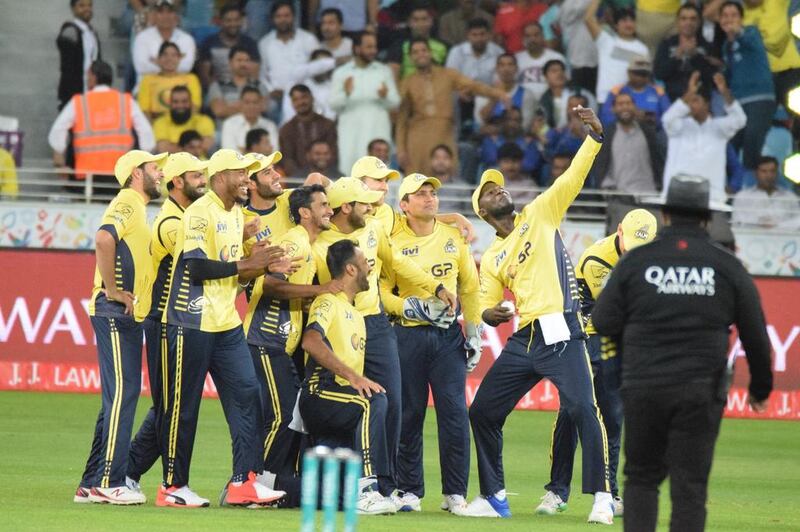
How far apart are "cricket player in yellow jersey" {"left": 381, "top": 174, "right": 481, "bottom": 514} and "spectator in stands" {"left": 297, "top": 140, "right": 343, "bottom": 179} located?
8.98m

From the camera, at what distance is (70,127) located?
2131 cm

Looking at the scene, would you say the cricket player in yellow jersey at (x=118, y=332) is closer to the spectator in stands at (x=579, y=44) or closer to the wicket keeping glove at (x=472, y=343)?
the wicket keeping glove at (x=472, y=343)

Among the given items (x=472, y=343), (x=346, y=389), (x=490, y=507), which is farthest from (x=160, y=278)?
(x=490, y=507)

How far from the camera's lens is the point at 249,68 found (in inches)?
875

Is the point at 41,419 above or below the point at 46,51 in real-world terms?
below

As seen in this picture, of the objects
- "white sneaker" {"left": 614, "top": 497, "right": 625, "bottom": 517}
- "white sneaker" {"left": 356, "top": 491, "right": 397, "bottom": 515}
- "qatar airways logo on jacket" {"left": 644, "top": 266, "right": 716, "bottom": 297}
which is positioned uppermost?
"qatar airways logo on jacket" {"left": 644, "top": 266, "right": 716, "bottom": 297}

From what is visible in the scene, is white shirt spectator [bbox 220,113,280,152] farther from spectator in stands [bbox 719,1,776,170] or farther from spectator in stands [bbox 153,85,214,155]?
spectator in stands [bbox 719,1,776,170]

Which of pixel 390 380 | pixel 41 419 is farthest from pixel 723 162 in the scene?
pixel 390 380

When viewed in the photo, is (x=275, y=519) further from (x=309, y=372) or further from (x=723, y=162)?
(x=723, y=162)

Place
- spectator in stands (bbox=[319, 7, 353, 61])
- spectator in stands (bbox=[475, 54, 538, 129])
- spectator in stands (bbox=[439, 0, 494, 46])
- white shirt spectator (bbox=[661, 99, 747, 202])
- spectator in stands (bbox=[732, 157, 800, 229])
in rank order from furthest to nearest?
spectator in stands (bbox=[439, 0, 494, 46])
spectator in stands (bbox=[319, 7, 353, 61])
spectator in stands (bbox=[475, 54, 538, 129])
white shirt spectator (bbox=[661, 99, 747, 202])
spectator in stands (bbox=[732, 157, 800, 229])

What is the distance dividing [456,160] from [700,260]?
13.9 meters

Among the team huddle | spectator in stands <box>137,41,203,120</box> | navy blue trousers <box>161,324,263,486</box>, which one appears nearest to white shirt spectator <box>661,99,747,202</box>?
spectator in stands <box>137,41,203,120</box>

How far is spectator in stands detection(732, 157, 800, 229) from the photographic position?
21156 millimetres

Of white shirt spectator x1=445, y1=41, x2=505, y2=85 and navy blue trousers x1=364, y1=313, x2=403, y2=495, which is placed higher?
white shirt spectator x1=445, y1=41, x2=505, y2=85
